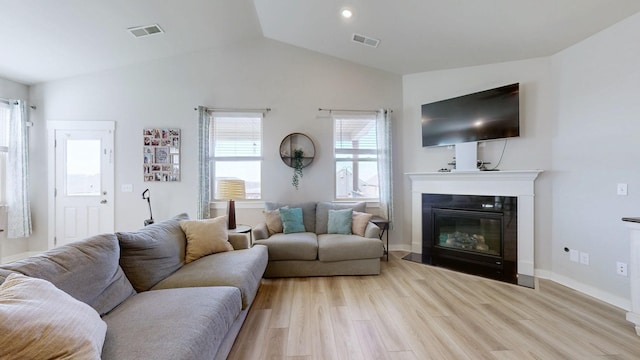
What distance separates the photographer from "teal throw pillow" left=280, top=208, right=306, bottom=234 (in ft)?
11.9

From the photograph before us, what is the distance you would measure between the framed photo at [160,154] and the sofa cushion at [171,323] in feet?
9.15

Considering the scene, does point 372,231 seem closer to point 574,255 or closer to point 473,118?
point 473,118

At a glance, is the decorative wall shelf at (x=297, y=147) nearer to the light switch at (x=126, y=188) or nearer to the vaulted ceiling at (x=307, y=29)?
the vaulted ceiling at (x=307, y=29)

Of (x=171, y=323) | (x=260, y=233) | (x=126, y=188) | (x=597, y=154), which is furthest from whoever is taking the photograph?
(x=126, y=188)

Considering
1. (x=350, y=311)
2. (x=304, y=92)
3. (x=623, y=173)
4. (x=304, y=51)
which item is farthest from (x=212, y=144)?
(x=623, y=173)

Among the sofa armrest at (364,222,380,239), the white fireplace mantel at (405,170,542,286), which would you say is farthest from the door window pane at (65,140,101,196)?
the white fireplace mantel at (405,170,542,286)

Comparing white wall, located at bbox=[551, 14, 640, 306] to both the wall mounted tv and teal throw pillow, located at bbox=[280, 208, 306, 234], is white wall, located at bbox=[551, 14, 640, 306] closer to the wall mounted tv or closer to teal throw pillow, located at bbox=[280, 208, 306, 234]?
the wall mounted tv

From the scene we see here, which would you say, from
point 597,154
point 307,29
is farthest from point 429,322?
point 307,29

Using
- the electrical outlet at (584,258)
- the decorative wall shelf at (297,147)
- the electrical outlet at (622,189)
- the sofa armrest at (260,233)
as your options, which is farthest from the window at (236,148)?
the electrical outlet at (622,189)

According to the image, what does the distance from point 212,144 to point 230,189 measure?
113cm

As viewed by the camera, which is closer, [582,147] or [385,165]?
[582,147]

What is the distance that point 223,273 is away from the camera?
2021 millimetres

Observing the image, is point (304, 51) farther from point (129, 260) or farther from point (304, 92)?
point (129, 260)

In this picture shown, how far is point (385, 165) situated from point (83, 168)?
15.9 feet
